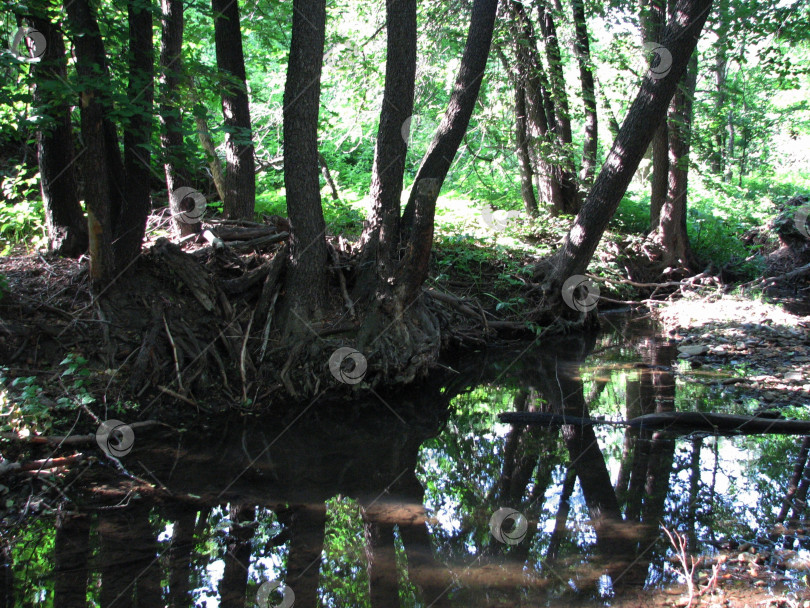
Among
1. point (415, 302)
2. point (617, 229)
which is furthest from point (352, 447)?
point (617, 229)

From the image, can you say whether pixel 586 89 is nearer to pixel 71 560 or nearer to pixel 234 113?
pixel 234 113

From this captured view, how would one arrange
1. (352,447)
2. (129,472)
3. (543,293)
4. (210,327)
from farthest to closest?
1. (543,293)
2. (210,327)
3. (352,447)
4. (129,472)

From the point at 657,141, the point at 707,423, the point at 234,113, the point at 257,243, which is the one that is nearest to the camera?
the point at 707,423

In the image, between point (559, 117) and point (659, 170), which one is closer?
point (659, 170)

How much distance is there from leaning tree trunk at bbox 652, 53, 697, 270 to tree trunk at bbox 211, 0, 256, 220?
302 inches

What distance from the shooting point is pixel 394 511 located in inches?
167

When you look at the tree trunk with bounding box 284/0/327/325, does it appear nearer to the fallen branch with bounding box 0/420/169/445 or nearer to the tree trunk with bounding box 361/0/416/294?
the tree trunk with bounding box 361/0/416/294

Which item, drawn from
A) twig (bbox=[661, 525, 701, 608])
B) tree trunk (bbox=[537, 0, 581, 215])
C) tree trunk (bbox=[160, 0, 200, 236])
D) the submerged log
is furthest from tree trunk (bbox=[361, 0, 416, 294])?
tree trunk (bbox=[537, 0, 581, 215])

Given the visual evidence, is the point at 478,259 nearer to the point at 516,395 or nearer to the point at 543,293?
the point at 543,293

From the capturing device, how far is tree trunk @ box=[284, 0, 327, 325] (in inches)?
245

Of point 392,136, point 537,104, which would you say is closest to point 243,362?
point 392,136

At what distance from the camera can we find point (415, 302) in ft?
22.9

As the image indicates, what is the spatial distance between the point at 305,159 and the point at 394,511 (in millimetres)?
3866

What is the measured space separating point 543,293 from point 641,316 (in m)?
2.75
